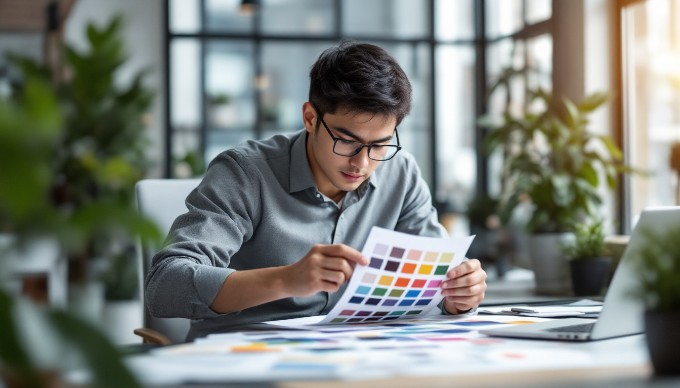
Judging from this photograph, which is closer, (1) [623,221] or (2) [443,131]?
(1) [623,221]

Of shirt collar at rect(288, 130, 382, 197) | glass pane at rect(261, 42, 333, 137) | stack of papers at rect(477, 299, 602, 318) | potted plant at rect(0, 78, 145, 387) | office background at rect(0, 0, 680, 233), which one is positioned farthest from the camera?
glass pane at rect(261, 42, 333, 137)

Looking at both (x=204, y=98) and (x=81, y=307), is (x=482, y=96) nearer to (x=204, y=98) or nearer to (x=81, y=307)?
(x=204, y=98)

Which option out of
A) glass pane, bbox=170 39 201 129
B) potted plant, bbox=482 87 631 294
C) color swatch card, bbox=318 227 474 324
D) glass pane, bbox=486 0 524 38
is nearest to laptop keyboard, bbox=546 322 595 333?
color swatch card, bbox=318 227 474 324

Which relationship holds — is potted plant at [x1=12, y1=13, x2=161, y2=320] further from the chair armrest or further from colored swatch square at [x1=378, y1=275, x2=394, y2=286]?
colored swatch square at [x1=378, y1=275, x2=394, y2=286]

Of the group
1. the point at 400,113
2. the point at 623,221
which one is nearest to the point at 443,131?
the point at 623,221

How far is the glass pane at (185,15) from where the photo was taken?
7.56 m

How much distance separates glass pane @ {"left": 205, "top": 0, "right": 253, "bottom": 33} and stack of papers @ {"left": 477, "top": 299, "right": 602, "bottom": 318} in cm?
588

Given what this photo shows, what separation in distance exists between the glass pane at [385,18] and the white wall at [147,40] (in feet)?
5.24

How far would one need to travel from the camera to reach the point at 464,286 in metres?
1.80

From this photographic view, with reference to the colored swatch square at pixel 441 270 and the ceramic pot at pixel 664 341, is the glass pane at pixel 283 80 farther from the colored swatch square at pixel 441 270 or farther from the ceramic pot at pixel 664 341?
the ceramic pot at pixel 664 341

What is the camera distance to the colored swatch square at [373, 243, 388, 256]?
155 centimetres

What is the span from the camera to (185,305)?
1.77 m

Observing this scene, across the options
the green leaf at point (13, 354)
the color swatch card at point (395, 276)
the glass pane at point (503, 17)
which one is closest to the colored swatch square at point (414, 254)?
the color swatch card at point (395, 276)

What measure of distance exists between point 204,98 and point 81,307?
277 inches
